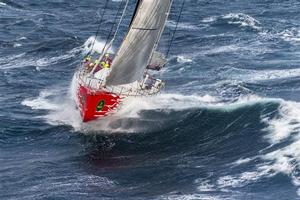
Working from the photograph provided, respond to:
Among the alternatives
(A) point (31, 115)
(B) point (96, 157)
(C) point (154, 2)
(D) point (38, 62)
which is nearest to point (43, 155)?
(B) point (96, 157)

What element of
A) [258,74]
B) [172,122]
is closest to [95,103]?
[172,122]

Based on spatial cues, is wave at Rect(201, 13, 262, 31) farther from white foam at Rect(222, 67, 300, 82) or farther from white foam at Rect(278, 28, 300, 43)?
white foam at Rect(222, 67, 300, 82)

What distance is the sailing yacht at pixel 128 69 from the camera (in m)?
53.0

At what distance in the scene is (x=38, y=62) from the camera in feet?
232

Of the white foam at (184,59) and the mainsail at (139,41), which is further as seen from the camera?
the white foam at (184,59)

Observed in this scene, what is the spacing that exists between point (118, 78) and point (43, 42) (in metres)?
24.9

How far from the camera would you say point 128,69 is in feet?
177

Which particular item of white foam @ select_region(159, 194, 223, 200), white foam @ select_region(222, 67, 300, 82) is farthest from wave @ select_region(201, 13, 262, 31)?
white foam @ select_region(159, 194, 223, 200)

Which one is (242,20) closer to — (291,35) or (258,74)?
(291,35)

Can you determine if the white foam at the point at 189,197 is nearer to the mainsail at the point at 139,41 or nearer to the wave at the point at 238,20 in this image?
the mainsail at the point at 139,41

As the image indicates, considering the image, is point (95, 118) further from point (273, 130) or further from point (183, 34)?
point (183, 34)

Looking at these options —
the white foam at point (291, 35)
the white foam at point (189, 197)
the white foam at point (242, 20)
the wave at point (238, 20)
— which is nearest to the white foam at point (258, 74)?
the white foam at point (291, 35)

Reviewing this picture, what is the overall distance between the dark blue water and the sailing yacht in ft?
4.50

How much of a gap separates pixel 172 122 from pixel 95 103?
6259 millimetres
